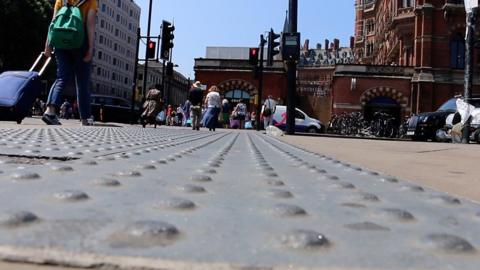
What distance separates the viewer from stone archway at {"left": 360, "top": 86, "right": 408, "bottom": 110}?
34.5m

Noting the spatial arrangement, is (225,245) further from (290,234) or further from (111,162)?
(111,162)

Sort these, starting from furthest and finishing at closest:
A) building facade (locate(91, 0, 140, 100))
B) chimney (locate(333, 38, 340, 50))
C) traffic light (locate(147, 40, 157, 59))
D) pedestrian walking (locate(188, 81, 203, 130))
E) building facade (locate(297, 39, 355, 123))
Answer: chimney (locate(333, 38, 340, 50)) → building facade (locate(91, 0, 140, 100)) → building facade (locate(297, 39, 355, 123)) → traffic light (locate(147, 40, 157, 59)) → pedestrian walking (locate(188, 81, 203, 130))

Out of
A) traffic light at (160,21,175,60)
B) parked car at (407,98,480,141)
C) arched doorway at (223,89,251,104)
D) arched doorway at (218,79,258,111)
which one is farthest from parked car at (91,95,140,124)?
parked car at (407,98,480,141)

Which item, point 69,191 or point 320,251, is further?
point 69,191

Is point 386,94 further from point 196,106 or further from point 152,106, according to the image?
point 152,106

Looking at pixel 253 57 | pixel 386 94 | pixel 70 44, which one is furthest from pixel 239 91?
pixel 70 44

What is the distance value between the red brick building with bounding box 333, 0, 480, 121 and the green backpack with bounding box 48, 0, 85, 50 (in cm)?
2893

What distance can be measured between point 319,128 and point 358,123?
279 cm

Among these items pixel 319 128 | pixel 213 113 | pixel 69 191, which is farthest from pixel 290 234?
pixel 319 128

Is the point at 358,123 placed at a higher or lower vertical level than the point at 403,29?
lower

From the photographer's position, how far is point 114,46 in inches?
4232

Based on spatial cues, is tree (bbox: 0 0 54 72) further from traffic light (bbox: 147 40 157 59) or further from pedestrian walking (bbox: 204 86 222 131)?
pedestrian walking (bbox: 204 86 222 131)

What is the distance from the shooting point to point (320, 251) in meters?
1.03

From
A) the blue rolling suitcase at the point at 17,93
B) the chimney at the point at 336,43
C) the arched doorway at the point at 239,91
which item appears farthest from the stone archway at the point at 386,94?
the chimney at the point at 336,43
